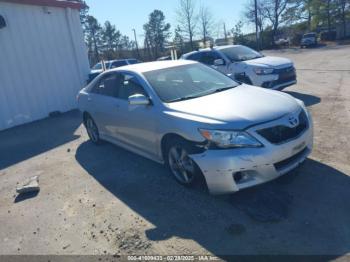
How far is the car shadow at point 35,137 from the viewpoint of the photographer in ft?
24.3

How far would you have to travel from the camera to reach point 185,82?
5090mm

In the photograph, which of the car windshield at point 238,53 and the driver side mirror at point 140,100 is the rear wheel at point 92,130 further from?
the car windshield at point 238,53

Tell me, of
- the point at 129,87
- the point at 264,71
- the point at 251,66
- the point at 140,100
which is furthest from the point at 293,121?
the point at 251,66

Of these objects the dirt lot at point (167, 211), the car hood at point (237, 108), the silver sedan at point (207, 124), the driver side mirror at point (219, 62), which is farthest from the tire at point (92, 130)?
the driver side mirror at point (219, 62)

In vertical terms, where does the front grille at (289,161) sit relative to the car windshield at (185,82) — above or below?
below

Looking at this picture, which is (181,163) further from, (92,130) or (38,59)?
(38,59)

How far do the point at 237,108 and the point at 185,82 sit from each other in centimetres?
128

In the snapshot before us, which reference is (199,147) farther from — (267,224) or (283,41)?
(283,41)

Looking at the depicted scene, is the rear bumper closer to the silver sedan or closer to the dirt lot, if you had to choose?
the silver sedan

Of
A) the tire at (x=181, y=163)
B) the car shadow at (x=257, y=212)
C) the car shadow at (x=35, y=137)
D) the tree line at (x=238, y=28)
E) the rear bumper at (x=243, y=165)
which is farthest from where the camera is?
the tree line at (x=238, y=28)

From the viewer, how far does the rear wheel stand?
6.89 metres

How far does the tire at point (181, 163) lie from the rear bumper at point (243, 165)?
23cm

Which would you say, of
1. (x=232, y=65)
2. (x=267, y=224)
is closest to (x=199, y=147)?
(x=267, y=224)

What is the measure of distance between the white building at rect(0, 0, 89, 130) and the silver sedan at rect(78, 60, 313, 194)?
5945 millimetres
